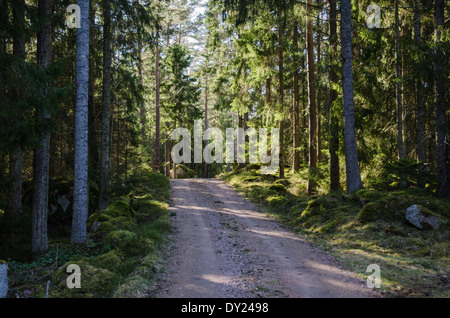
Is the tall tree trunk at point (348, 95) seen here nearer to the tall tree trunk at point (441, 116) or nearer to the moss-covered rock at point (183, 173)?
the tall tree trunk at point (441, 116)

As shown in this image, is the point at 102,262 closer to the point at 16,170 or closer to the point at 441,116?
the point at 16,170

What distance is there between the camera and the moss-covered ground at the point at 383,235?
5.91 meters

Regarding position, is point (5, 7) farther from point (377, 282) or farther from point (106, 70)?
point (377, 282)

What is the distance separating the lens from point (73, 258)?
708cm

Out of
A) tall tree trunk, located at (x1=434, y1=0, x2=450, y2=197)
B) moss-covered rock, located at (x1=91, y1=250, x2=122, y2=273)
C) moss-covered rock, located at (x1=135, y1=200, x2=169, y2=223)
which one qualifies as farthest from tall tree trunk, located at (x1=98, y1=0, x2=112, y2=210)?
tall tree trunk, located at (x1=434, y1=0, x2=450, y2=197)

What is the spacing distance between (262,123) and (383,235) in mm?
14890

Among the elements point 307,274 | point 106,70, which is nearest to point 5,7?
point 106,70

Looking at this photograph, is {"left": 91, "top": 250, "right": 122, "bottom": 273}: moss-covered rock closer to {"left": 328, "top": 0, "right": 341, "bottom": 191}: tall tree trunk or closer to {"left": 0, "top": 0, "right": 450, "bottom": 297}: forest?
{"left": 0, "top": 0, "right": 450, "bottom": 297}: forest

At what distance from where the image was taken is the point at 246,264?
6.98 meters

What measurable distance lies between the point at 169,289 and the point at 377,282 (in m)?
4.26

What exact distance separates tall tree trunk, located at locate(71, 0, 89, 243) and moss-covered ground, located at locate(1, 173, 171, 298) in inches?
24.9

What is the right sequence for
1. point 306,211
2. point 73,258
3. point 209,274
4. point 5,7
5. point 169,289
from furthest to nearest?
1. point 306,211
2. point 5,7
3. point 73,258
4. point 209,274
5. point 169,289


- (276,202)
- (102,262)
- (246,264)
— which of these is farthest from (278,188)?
Answer: (102,262)

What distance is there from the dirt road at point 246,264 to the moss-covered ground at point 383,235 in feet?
2.19
